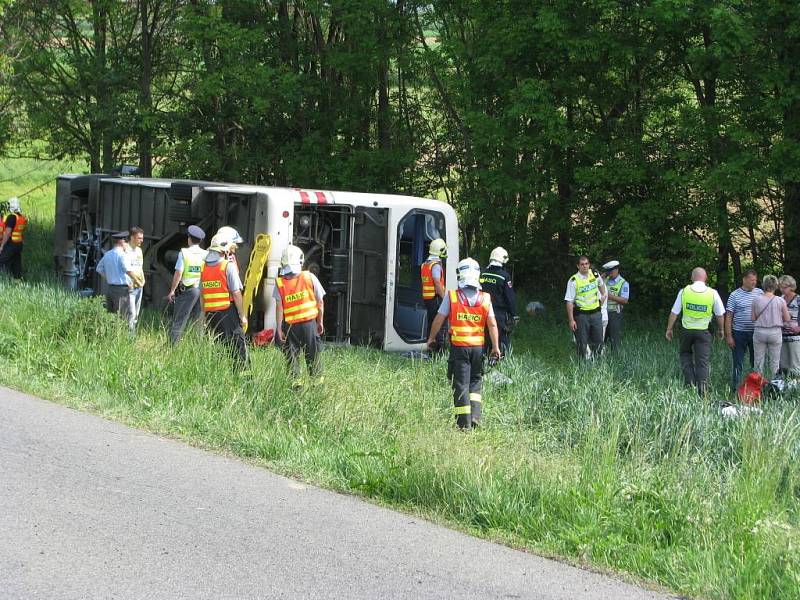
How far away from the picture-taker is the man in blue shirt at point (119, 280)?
12.8 meters

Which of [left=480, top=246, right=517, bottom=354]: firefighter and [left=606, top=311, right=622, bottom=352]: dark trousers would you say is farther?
[left=606, top=311, right=622, bottom=352]: dark trousers

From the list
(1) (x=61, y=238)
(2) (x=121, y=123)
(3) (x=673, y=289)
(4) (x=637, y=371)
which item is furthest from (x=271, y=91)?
(4) (x=637, y=371)

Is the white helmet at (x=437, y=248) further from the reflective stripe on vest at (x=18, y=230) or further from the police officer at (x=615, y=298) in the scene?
the reflective stripe on vest at (x=18, y=230)

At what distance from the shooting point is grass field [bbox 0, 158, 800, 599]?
19.2ft

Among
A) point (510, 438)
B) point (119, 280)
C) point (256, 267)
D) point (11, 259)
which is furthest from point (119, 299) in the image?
point (11, 259)

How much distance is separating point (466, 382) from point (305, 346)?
1.94 meters

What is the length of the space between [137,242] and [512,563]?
8.66 meters

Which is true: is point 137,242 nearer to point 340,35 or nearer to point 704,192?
point 704,192

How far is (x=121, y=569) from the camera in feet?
16.9

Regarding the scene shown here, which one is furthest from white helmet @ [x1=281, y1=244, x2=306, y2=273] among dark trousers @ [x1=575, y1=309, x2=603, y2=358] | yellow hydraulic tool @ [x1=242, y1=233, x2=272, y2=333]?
dark trousers @ [x1=575, y1=309, x2=603, y2=358]

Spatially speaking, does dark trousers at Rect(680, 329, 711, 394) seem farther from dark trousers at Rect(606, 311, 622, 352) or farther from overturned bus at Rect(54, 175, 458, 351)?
overturned bus at Rect(54, 175, 458, 351)

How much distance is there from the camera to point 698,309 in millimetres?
11617

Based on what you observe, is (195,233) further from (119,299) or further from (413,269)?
(413,269)

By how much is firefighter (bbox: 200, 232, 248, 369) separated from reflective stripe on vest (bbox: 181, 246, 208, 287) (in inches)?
49.5
